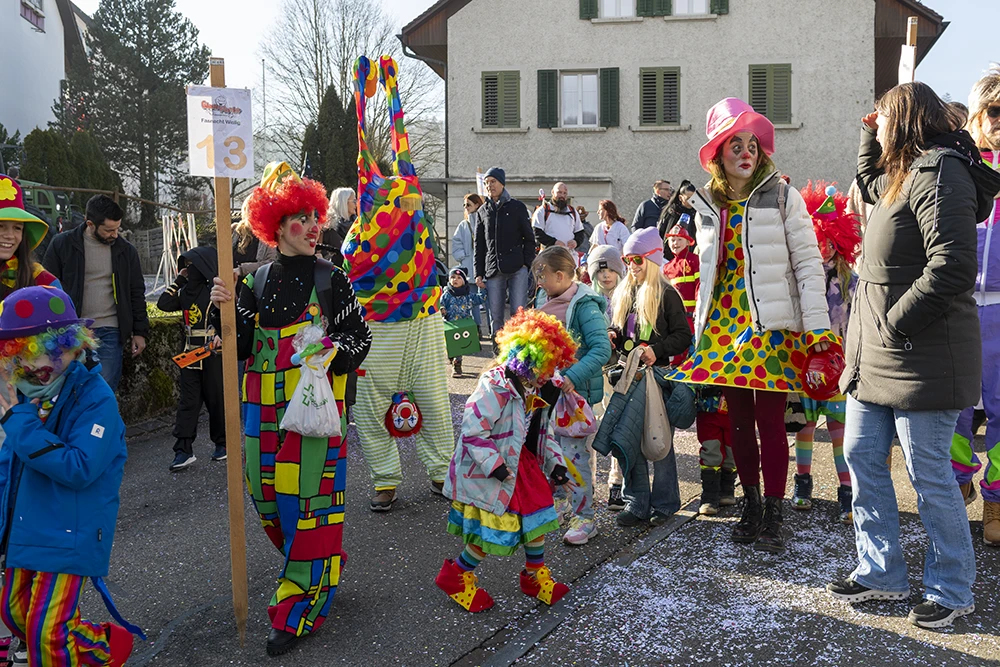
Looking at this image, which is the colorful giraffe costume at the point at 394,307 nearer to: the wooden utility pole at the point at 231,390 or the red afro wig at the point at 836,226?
the wooden utility pole at the point at 231,390

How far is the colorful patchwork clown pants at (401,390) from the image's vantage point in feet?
17.3

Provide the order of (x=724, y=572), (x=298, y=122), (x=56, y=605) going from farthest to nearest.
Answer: (x=298, y=122), (x=724, y=572), (x=56, y=605)

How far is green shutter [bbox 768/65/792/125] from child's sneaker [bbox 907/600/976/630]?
1975 centimetres

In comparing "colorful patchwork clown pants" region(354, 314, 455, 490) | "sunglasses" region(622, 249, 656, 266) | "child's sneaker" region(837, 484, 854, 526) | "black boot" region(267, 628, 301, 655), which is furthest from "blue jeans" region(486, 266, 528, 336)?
"black boot" region(267, 628, 301, 655)

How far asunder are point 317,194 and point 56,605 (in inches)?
74.6

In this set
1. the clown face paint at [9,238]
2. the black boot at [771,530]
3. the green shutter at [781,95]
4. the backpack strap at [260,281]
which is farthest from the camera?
the green shutter at [781,95]

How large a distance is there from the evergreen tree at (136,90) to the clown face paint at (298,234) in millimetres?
31874

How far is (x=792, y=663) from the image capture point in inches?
130

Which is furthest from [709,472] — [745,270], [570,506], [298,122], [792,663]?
[298,122]

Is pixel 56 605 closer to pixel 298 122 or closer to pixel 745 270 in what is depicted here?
pixel 745 270

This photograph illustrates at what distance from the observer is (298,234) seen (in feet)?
12.6

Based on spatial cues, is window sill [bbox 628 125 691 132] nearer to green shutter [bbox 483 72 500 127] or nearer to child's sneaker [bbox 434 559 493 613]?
green shutter [bbox 483 72 500 127]

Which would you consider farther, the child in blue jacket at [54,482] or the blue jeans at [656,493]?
the blue jeans at [656,493]

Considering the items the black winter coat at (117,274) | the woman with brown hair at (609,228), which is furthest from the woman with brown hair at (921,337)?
the woman with brown hair at (609,228)
